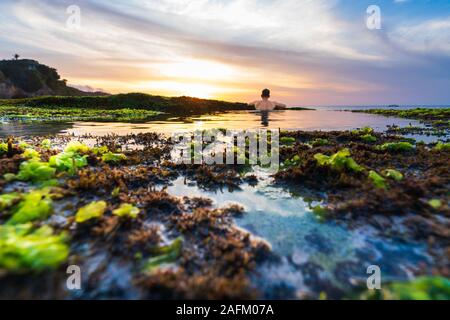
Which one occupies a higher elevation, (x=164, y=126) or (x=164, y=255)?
(x=164, y=126)

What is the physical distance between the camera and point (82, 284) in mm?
3121

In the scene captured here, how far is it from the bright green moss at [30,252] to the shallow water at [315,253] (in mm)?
2583

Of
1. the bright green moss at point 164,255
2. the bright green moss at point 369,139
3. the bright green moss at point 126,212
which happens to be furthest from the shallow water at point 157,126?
the bright green moss at point 164,255

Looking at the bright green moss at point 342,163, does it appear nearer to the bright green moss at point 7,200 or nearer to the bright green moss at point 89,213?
the bright green moss at point 89,213

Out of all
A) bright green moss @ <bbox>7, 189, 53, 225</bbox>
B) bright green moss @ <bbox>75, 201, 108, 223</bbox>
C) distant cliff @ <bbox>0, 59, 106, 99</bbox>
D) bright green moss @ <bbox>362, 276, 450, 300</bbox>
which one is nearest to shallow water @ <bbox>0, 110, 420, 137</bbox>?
bright green moss @ <bbox>7, 189, 53, 225</bbox>

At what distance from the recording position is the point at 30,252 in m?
3.19

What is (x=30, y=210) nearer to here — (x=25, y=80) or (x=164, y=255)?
(x=164, y=255)

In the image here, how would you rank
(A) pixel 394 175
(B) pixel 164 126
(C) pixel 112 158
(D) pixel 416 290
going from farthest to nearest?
(B) pixel 164 126
(C) pixel 112 158
(A) pixel 394 175
(D) pixel 416 290

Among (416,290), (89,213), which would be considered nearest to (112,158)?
(89,213)

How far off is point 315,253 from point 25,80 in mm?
166863

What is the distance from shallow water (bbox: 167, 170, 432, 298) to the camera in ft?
10.6
